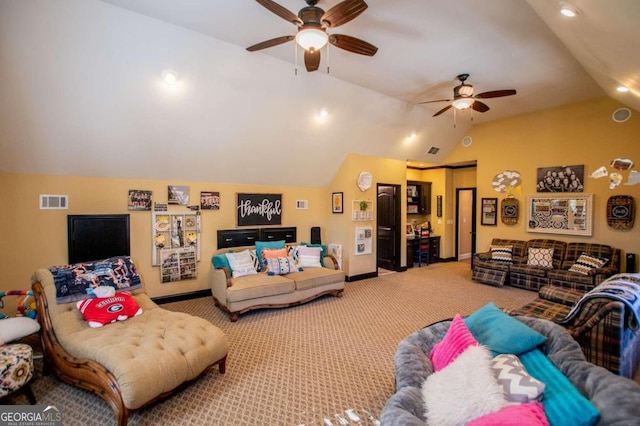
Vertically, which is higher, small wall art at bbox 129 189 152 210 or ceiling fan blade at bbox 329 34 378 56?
ceiling fan blade at bbox 329 34 378 56

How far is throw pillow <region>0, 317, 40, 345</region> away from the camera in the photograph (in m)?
2.57

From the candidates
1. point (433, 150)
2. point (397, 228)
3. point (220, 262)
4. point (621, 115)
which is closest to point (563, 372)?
point (220, 262)

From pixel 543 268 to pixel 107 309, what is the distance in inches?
261

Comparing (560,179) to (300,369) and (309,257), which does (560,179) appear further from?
(300,369)

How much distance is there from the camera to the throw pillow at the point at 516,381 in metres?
1.31

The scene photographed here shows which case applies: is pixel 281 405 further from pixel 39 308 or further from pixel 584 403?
pixel 39 308

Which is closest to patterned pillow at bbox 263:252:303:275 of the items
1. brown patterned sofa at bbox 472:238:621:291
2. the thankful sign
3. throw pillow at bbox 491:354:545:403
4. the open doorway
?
the thankful sign

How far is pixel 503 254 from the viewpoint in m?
5.89

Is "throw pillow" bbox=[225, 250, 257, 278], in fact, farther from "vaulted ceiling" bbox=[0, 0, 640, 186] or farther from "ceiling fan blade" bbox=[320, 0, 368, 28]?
"ceiling fan blade" bbox=[320, 0, 368, 28]

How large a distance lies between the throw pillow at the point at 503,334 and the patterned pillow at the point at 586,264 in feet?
14.1

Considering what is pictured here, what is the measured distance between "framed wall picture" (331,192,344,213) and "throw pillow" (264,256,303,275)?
70.1 inches

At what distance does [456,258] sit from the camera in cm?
843

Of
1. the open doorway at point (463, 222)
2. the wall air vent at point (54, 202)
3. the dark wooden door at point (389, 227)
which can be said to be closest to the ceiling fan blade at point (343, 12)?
the wall air vent at point (54, 202)

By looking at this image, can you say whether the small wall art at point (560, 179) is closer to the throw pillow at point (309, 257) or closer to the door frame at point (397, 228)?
the door frame at point (397, 228)
